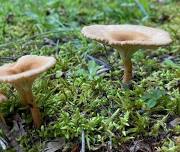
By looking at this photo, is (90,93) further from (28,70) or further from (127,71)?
(28,70)

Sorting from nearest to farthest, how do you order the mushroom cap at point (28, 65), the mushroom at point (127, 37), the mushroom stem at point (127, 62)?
1. the mushroom cap at point (28, 65)
2. the mushroom at point (127, 37)
3. the mushroom stem at point (127, 62)

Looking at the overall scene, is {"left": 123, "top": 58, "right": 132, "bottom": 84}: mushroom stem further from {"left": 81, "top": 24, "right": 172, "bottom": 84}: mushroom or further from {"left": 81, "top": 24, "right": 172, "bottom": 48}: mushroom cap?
{"left": 81, "top": 24, "right": 172, "bottom": 48}: mushroom cap

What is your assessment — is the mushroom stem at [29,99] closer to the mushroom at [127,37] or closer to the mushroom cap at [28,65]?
the mushroom cap at [28,65]

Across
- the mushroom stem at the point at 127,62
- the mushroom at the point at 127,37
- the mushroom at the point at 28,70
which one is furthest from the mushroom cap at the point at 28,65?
the mushroom stem at the point at 127,62

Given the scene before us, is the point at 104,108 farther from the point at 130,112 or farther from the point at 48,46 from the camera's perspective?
the point at 48,46

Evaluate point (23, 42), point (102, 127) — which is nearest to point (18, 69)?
point (102, 127)

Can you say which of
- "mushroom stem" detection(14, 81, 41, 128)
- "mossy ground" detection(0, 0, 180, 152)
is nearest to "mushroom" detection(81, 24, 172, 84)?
"mossy ground" detection(0, 0, 180, 152)

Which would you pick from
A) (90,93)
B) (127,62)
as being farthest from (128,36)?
(90,93)
